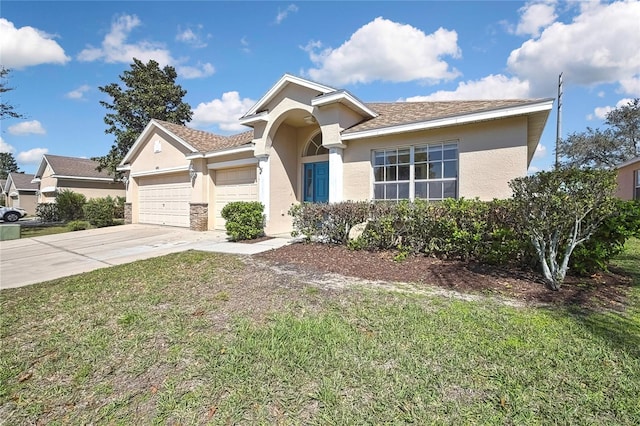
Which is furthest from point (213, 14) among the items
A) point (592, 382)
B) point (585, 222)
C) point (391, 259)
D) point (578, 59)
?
point (578, 59)

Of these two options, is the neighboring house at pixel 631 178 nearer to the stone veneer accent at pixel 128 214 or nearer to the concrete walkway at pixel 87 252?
the concrete walkway at pixel 87 252

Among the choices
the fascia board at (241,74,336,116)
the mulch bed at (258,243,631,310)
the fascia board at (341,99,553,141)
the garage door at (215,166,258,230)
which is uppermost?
the fascia board at (241,74,336,116)

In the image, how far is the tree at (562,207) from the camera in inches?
187

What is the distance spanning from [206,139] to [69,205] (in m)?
15.9

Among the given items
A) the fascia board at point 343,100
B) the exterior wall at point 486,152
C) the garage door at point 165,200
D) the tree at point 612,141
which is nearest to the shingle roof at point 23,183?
the garage door at point 165,200

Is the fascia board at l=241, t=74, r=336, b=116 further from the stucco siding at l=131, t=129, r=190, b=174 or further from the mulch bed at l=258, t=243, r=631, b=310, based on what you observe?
the mulch bed at l=258, t=243, r=631, b=310

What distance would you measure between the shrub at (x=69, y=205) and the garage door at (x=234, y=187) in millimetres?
16693

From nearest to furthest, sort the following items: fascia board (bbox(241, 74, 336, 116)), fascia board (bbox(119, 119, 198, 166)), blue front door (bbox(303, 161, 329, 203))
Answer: fascia board (bbox(241, 74, 336, 116)), blue front door (bbox(303, 161, 329, 203)), fascia board (bbox(119, 119, 198, 166))

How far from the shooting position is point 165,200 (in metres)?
16.8

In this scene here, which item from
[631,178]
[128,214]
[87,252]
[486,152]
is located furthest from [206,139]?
[631,178]

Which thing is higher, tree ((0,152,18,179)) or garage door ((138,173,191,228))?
tree ((0,152,18,179))

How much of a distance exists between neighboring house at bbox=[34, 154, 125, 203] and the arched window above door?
78.8 ft

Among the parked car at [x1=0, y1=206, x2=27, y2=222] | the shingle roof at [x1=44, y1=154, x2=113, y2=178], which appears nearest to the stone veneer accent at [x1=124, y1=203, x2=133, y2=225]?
the shingle roof at [x1=44, y1=154, x2=113, y2=178]

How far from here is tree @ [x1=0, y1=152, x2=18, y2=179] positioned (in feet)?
227
